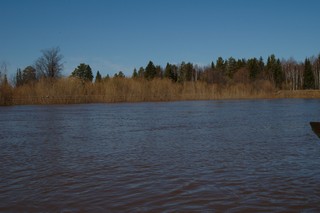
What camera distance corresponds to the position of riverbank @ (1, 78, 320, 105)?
38750mm

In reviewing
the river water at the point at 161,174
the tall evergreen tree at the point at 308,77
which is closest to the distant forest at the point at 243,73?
the tall evergreen tree at the point at 308,77

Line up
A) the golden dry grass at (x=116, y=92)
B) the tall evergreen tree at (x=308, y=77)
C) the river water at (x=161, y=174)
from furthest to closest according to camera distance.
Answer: the tall evergreen tree at (x=308, y=77)
the golden dry grass at (x=116, y=92)
the river water at (x=161, y=174)

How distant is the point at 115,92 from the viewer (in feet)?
139

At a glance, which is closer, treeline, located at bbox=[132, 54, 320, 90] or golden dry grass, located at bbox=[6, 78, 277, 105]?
golden dry grass, located at bbox=[6, 78, 277, 105]

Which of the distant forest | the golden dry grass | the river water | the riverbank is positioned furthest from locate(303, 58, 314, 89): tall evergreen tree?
the river water

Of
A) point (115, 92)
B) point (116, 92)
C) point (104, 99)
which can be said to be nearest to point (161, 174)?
point (115, 92)

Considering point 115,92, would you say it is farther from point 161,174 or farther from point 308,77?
point 308,77

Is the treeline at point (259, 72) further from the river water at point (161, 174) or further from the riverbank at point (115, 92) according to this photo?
the river water at point (161, 174)

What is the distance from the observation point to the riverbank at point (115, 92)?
38750mm

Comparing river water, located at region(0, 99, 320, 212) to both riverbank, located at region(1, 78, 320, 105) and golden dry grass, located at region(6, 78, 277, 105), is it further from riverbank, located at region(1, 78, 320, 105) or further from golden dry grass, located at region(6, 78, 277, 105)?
golden dry grass, located at region(6, 78, 277, 105)

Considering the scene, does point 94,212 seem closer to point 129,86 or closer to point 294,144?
point 294,144

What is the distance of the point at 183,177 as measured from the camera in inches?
229

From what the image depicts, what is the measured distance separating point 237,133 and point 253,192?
6792mm

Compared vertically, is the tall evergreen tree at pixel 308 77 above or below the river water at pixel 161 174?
above
